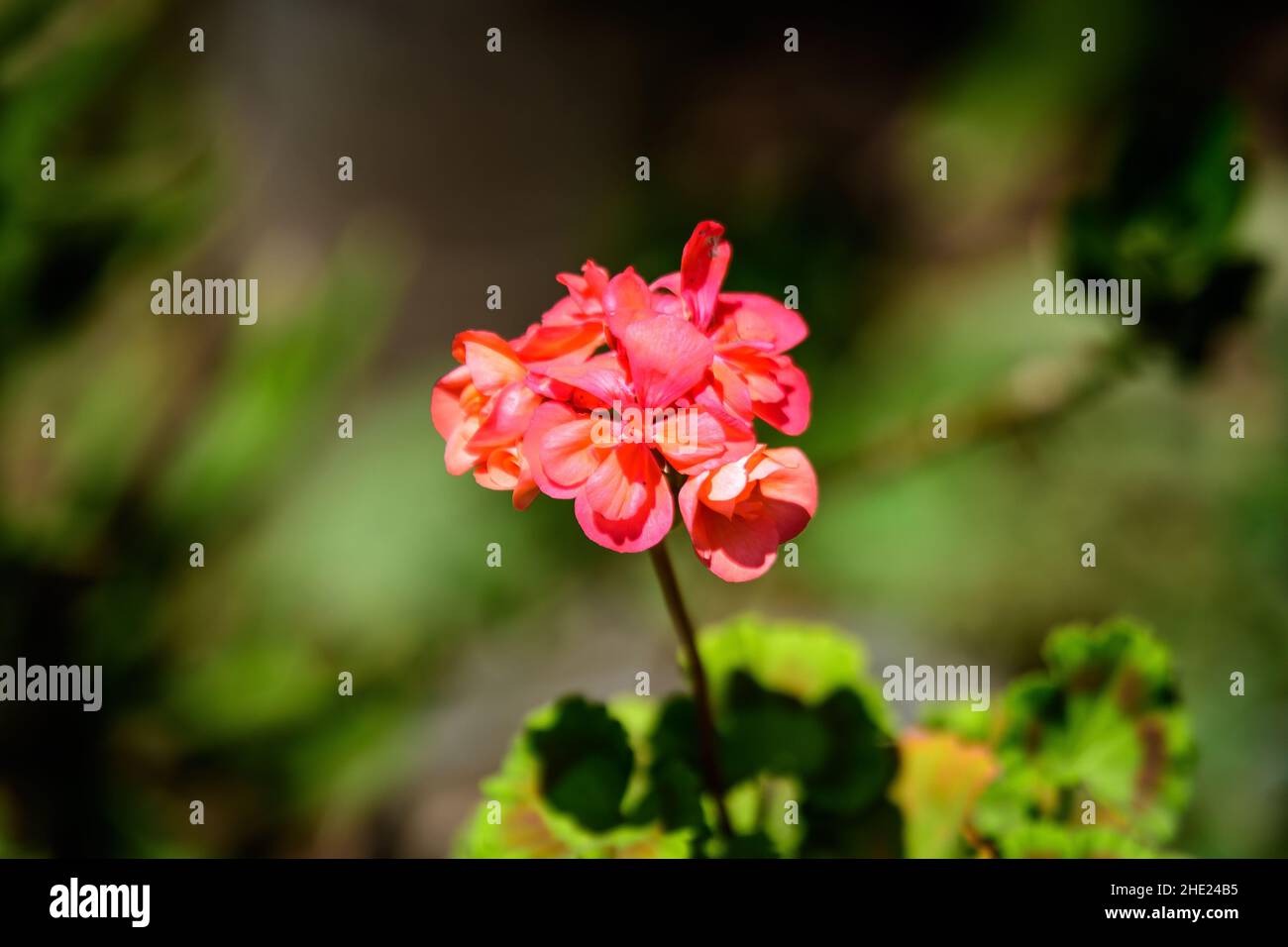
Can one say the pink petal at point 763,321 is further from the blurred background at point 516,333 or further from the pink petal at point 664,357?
the blurred background at point 516,333

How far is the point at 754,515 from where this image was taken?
0.47 m

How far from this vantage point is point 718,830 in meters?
0.63

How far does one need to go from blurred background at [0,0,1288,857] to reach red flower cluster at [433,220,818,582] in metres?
0.58

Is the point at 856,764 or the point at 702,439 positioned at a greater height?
the point at 702,439

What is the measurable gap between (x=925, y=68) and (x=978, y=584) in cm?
108

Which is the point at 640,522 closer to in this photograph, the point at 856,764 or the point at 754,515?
the point at 754,515

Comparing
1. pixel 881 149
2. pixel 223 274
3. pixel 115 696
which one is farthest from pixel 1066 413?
pixel 223 274

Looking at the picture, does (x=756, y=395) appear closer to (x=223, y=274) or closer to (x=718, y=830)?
(x=718, y=830)

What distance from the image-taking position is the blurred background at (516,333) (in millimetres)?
1126

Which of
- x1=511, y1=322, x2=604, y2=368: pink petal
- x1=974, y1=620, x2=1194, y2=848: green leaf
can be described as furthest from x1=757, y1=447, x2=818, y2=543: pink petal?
x1=974, y1=620, x2=1194, y2=848: green leaf

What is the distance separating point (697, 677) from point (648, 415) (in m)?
0.15

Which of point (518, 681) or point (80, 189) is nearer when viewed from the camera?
point (80, 189)

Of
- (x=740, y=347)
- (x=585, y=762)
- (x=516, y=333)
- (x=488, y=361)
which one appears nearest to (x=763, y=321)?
(x=740, y=347)
